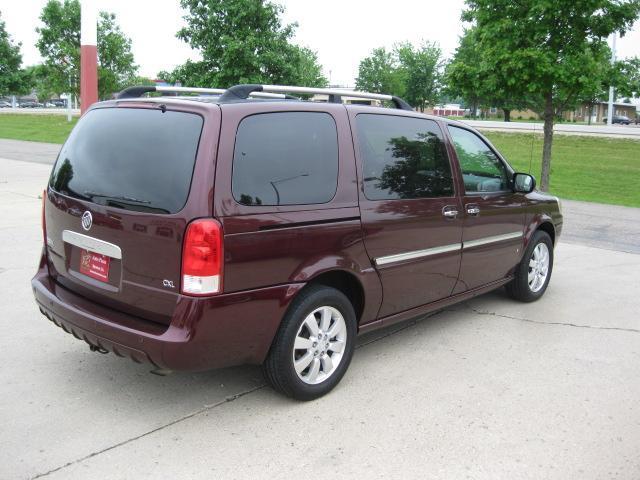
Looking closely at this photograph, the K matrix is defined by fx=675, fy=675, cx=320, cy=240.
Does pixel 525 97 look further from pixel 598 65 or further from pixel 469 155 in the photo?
pixel 469 155

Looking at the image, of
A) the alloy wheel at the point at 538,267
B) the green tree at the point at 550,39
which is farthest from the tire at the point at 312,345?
the green tree at the point at 550,39

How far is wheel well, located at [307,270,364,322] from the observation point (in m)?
4.03

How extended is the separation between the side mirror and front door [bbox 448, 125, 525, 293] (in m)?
0.04

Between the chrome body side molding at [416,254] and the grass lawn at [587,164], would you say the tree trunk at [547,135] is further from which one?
the chrome body side molding at [416,254]

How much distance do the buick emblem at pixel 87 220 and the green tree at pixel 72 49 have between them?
110ft

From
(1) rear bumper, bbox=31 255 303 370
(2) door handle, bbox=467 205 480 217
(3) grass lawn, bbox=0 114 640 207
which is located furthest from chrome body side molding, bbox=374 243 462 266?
(3) grass lawn, bbox=0 114 640 207

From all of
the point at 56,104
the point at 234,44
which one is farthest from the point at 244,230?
the point at 56,104

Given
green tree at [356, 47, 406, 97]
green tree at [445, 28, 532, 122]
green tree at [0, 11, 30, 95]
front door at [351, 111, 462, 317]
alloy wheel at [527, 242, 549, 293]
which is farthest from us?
green tree at [356, 47, 406, 97]

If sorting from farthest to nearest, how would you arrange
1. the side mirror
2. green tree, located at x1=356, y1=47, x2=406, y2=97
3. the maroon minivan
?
green tree, located at x1=356, y1=47, x2=406, y2=97 → the side mirror → the maroon minivan

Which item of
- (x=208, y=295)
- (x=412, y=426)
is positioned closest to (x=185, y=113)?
(x=208, y=295)

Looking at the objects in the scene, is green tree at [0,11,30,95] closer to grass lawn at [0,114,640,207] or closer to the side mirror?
grass lawn at [0,114,640,207]

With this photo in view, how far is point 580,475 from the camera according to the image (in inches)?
126

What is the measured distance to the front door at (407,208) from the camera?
4281 mm

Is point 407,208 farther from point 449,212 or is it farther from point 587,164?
point 587,164
